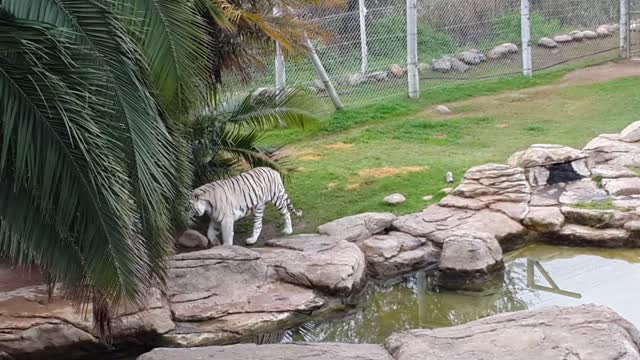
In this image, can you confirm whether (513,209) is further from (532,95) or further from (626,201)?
(532,95)

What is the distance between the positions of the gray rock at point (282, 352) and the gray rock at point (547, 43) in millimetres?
13002

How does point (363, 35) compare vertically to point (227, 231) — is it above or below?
above

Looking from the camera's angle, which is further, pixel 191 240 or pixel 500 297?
pixel 191 240

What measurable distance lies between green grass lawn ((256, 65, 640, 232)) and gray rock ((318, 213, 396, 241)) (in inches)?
25.2

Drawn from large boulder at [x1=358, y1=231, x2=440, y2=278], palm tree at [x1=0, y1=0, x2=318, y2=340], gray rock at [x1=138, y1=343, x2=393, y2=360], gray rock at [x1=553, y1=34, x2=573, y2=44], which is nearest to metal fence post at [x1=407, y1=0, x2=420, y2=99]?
gray rock at [x1=553, y1=34, x2=573, y2=44]

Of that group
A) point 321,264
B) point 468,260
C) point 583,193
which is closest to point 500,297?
point 468,260

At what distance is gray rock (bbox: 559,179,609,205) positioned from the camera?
7855 mm

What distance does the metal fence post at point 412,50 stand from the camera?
43.9 feet

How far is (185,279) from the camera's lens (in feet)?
20.7

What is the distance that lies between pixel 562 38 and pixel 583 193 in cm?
970

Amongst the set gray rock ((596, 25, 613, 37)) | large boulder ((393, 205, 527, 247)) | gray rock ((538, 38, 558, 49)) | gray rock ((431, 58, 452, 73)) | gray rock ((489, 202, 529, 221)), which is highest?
gray rock ((596, 25, 613, 37))

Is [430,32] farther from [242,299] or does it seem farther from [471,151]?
[242,299]

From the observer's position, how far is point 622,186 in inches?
313

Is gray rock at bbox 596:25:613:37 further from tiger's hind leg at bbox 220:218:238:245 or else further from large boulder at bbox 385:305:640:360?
large boulder at bbox 385:305:640:360
